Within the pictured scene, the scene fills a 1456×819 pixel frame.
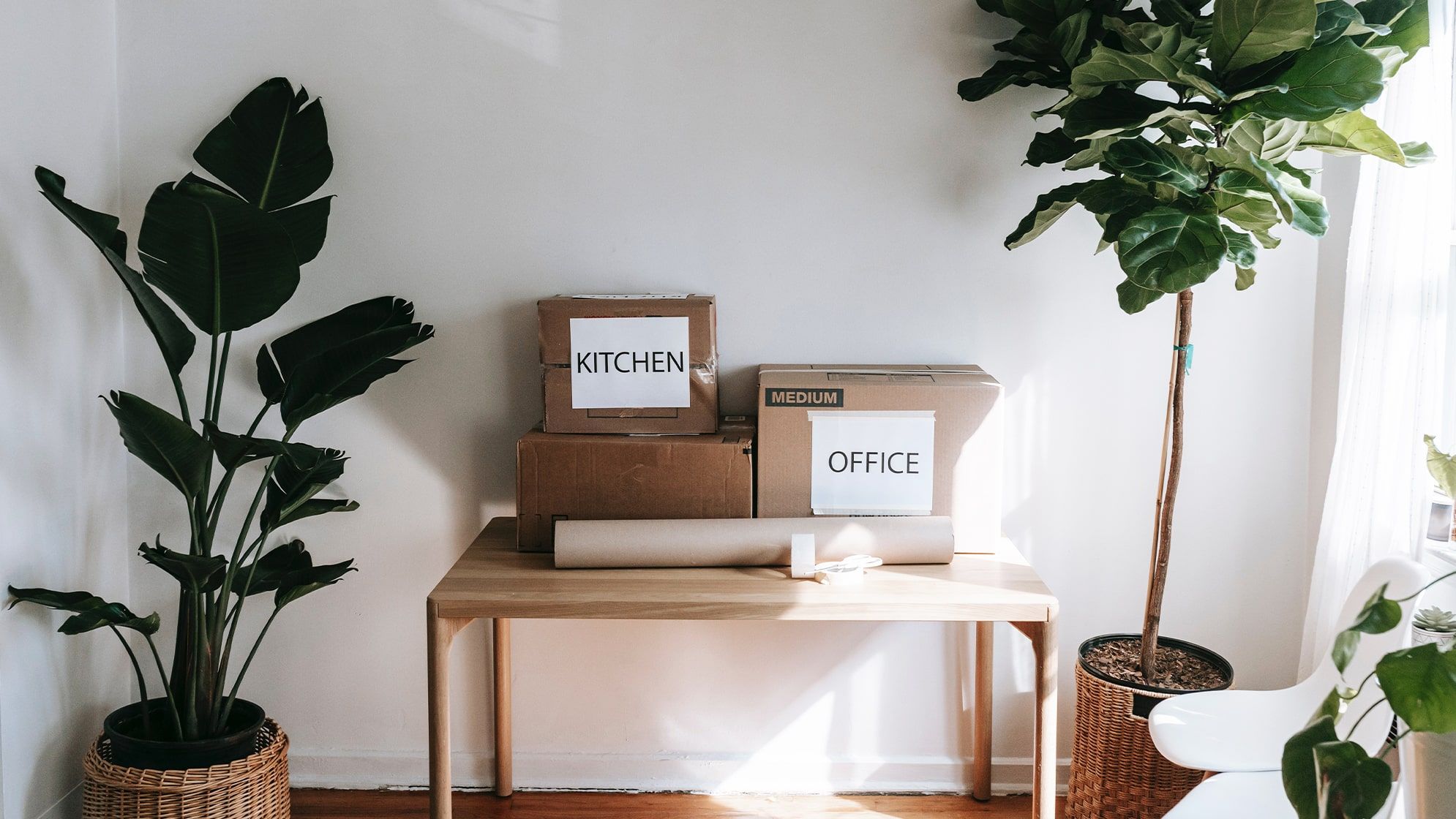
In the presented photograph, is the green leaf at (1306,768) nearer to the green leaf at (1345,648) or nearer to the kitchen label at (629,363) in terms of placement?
the green leaf at (1345,648)

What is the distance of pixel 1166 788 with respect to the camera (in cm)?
205

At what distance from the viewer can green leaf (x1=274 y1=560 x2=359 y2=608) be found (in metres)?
2.16

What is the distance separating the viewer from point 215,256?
1.96 m

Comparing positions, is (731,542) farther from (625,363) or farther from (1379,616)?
(1379,616)

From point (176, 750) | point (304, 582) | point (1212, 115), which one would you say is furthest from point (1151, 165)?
point (176, 750)

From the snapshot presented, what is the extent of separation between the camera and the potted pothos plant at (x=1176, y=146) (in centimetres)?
168

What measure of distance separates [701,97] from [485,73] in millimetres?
499

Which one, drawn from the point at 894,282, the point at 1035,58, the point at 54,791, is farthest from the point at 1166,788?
the point at 54,791

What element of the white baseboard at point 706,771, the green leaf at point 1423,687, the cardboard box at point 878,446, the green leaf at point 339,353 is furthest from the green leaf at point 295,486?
the green leaf at point 1423,687

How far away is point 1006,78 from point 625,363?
1.00 meters

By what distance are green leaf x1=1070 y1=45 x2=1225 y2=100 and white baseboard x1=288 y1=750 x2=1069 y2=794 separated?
1.61 meters

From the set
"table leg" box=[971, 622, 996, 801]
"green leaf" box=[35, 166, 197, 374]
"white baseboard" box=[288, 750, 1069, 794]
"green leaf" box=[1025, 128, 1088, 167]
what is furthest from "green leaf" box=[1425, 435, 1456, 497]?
"green leaf" box=[35, 166, 197, 374]

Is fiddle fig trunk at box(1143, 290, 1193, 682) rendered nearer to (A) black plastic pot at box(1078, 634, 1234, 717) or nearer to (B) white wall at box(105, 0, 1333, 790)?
(A) black plastic pot at box(1078, 634, 1234, 717)

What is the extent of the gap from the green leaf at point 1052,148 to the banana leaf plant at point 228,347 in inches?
53.0
